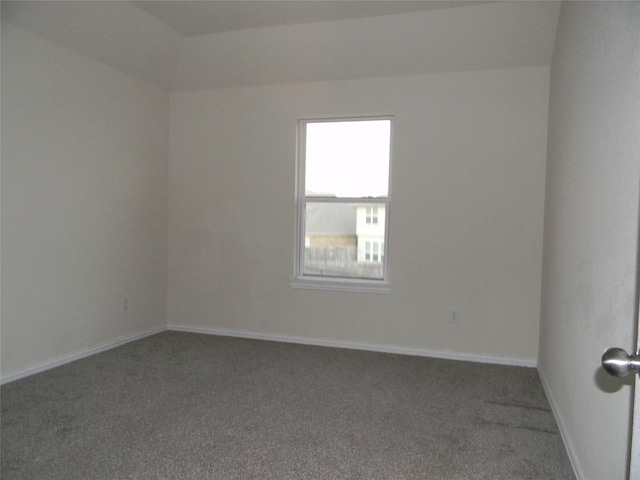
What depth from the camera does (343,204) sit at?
14.3ft

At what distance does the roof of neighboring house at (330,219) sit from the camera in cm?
433

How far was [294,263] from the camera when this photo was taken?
14.4 feet

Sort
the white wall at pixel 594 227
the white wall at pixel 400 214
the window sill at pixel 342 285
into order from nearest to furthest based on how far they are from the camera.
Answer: the white wall at pixel 594 227
the white wall at pixel 400 214
the window sill at pixel 342 285

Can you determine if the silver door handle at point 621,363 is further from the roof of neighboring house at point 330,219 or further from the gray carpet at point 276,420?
the roof of neighboring house at point 330,219

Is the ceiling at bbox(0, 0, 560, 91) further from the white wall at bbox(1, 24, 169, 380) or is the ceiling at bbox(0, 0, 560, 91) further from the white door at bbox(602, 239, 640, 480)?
the white door at bbox(602, 239, 640, 480)

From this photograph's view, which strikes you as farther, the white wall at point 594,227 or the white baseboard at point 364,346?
the white baseboard at point 364,346

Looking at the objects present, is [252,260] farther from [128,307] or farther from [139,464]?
[139,464]

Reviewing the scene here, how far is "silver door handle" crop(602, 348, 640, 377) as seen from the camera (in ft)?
2.85

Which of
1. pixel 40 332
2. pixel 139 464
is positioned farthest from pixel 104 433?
pixel 40 332

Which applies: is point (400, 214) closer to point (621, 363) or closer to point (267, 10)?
point (267, 10)

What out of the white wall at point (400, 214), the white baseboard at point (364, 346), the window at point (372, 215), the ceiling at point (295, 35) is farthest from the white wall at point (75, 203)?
the window at point (372, 215)

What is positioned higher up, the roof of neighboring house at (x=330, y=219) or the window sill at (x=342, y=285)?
the roof of neighboring house at (x=330, y=219)

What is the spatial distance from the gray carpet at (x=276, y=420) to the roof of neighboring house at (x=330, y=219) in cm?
125

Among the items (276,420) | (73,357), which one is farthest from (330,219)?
(73,357)
